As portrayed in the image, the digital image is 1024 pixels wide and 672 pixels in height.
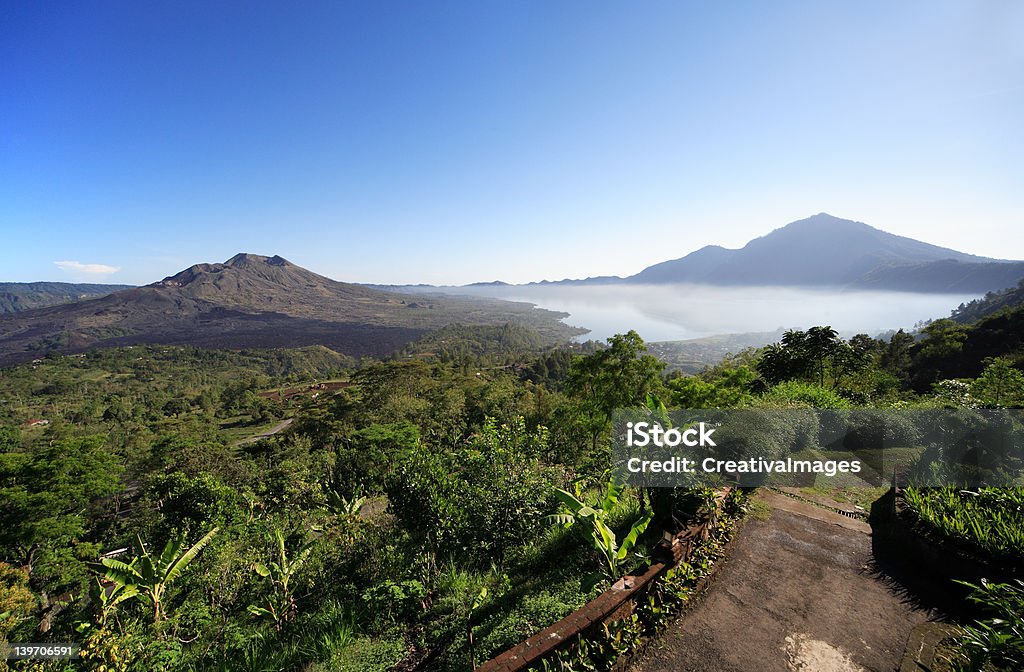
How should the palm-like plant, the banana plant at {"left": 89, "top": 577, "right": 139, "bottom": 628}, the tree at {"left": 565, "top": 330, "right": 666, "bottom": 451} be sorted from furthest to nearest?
1. the tree at {"left": 565, "top": 330, "right": 666, "bottom": 451}
2. the palm-like plant
3. the banana plant at {"left": 89, "top": 577, "right": 139, "bottom": 628}

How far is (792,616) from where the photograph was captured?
4574mm

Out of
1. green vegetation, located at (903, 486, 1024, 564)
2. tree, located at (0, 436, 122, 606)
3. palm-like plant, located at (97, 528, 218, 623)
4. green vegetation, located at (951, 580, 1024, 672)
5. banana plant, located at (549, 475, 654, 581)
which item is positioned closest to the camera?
green vegetation, located at (951, 580, 1024, 672)

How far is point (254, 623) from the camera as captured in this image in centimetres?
594

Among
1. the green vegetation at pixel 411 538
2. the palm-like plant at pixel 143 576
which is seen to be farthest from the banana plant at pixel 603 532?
the palm-like plant at pixel 143 576

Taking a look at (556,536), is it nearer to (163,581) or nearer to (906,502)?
(906,502)

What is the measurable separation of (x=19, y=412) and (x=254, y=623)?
113 metres

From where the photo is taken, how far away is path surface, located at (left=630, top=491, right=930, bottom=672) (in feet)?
13.2

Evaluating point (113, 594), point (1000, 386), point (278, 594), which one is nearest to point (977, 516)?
point (1000, 386)

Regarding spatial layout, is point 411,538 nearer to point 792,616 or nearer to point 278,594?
point 278,594

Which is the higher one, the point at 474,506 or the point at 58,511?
the point at 474,506

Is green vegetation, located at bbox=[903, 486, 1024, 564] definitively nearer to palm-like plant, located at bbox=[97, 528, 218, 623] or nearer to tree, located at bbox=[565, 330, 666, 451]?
tree, located at bbox=[565, 330, 666, 451]

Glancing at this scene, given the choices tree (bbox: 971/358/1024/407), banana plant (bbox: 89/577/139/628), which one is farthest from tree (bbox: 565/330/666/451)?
banana plant (bbox: 89/577/139/628)

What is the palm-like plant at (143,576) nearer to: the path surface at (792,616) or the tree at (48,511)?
the path surface at (792,616)

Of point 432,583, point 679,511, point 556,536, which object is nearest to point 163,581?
point 432,583
